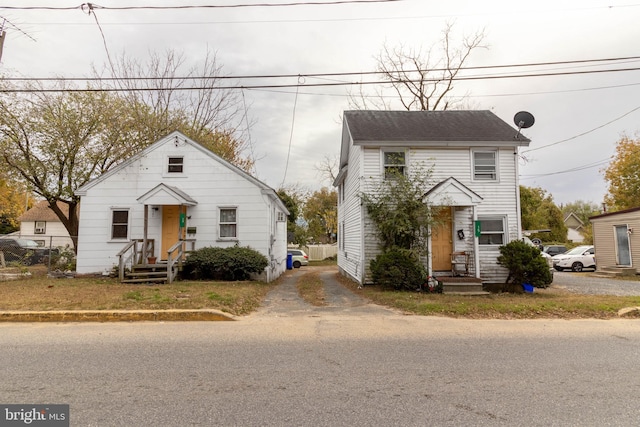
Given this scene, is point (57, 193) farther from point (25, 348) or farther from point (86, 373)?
point (86, 373)

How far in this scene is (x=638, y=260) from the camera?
1698 cm

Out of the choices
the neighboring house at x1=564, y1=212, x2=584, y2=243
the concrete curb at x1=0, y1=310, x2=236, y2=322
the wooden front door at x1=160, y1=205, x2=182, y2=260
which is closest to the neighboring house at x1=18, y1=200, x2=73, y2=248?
the wooden front door at x1=160, y1=205, x2=182, y2=260

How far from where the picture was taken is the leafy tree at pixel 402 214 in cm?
1156

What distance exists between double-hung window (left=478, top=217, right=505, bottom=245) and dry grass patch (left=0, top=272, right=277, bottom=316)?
8244mm

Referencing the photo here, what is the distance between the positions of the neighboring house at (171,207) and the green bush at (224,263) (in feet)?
2.57

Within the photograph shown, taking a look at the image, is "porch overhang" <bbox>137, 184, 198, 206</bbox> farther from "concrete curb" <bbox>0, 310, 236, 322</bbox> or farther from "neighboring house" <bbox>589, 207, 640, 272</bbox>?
"neighboring house" <bbox>589, 207, 640, 272</bbox>

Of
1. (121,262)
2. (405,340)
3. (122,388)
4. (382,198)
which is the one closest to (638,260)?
(382,198)

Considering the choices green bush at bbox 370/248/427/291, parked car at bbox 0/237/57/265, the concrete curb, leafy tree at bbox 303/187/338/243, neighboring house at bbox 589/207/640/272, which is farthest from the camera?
leafy tree at bbox 303/187/338/243

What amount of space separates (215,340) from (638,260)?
20571 mm

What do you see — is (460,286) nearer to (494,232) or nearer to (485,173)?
(494,232)

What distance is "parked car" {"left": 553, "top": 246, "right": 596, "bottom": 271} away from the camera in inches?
853

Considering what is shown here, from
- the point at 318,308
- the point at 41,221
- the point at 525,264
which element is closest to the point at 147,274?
the point at 318,308

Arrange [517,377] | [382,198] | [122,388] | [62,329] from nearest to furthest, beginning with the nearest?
[122,388] < [517,377] < [62,329] < [382,198]

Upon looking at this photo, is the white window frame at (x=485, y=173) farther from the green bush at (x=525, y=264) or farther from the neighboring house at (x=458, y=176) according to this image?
the green bush at (x=525, y=264)
